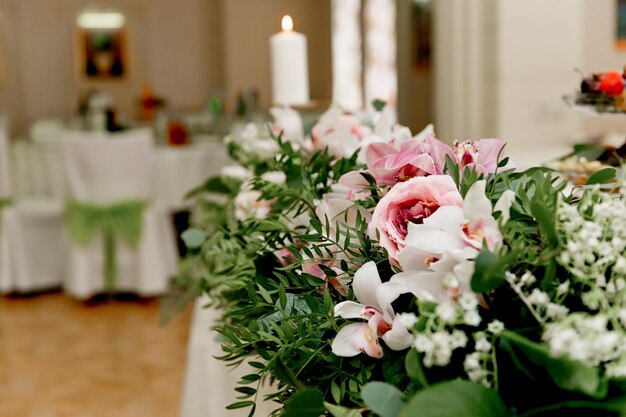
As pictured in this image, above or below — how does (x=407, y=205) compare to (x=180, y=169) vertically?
above

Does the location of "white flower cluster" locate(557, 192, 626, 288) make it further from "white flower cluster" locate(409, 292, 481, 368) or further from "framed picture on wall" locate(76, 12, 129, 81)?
"framed picture on wall" locate(76, 12, 129, 81)

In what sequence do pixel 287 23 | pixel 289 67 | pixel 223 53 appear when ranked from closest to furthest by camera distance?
pixel 287 23 < pixel 289 67 < pixel 223 53

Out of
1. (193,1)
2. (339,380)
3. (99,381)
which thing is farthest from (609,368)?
(193,1)

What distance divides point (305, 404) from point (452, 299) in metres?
0.15

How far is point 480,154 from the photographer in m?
0.81

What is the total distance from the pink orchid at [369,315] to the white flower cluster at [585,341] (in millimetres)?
167

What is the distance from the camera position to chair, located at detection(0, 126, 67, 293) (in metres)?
5.41

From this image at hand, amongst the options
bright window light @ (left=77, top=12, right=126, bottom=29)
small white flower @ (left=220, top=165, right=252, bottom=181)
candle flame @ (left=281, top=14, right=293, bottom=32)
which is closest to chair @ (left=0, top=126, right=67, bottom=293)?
candle flame @ (left=281, top=14, right=293, bottom=32)

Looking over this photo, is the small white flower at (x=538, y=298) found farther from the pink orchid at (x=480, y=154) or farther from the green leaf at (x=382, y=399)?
the pink orchid at (x=480, y=154)

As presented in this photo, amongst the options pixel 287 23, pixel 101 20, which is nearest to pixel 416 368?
pixel 287 23

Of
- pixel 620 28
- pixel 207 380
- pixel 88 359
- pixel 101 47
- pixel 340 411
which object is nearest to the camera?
pixel 340 411

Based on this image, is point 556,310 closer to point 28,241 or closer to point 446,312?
point 446,312

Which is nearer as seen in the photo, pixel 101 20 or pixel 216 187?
pixel 216 187

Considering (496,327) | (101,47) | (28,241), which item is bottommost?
(28,241)
